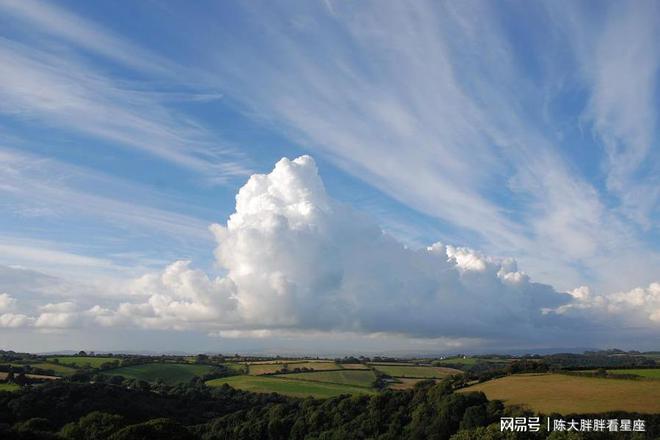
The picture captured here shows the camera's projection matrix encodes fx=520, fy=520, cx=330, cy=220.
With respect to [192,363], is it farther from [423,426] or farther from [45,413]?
[423,426]

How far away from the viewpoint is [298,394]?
13450 cm

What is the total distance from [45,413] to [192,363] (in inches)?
3917

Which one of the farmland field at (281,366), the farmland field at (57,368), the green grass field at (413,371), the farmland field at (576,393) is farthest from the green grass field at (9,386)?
the green grass field at (413,371)

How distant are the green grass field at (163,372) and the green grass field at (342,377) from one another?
30.0 meters

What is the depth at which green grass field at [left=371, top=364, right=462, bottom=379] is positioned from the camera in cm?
16600

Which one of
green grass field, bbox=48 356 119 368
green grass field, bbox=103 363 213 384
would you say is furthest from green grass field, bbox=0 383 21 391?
green grass field, bbox=48 356 119 368

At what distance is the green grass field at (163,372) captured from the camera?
15700 cm

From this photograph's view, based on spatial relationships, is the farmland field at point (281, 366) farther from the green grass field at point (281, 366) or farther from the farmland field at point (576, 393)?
the farmland field at point (576, 393)

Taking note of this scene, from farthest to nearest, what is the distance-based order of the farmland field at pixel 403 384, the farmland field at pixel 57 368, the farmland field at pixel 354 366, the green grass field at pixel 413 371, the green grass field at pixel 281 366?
the green grass field at pixel 281 366 → the farmland field at pixel 354 366 → the green grass field at pixel 413 371 → the farmland field at pixel 57 368 → the farmland field at pixel 403 384

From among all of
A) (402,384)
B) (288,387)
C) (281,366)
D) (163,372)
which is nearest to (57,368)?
(163,372)

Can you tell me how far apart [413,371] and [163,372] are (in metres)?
82.3

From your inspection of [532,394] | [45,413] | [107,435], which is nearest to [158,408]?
[45,413]

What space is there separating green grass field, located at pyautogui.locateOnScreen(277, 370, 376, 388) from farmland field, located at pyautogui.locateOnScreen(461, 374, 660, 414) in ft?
173

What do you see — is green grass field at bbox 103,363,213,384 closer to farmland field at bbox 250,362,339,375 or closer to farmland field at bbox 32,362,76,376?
farmland field at bbox 32,362,76,376
